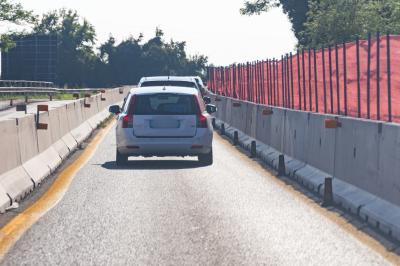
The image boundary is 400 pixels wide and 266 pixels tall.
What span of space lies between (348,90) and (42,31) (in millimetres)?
158050

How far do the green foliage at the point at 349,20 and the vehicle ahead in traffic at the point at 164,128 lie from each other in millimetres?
41590

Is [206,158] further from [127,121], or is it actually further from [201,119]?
[127,121]

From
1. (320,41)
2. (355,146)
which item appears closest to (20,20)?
(320,41)

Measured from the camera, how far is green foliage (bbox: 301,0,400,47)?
6009 cm

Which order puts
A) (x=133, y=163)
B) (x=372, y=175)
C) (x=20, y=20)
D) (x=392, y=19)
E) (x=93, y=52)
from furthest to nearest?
(x=93, y=52), (x=20, y=20), (x=392, y=19), (x=133, y=163), (x=372, y=175)

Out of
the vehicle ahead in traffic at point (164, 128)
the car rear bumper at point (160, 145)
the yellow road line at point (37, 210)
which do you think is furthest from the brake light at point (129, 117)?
the yellow road line at point (37, 210)

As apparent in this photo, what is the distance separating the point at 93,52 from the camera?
6486 inches

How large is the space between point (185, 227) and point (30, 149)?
18.7 ft

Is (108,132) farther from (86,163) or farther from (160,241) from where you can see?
(160,241)

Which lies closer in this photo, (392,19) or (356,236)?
(356,236)

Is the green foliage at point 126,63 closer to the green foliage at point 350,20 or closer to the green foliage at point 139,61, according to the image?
the green foliage at point 139,61

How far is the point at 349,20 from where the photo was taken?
2408 inches

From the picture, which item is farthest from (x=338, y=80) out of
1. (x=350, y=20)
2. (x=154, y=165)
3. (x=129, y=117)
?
(x=350, y=20)

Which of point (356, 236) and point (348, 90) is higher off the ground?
point (348, 90)
